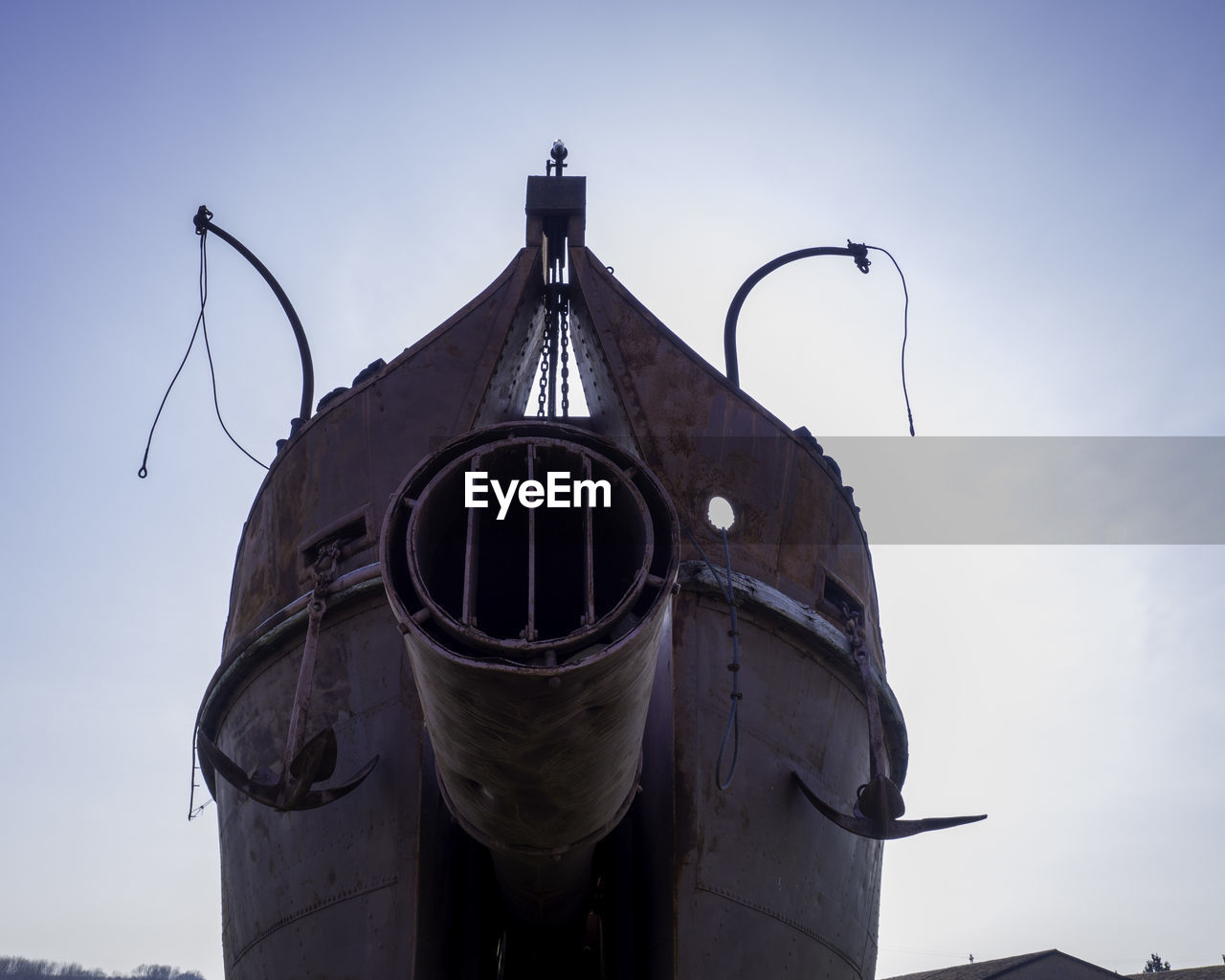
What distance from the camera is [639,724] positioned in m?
3.08

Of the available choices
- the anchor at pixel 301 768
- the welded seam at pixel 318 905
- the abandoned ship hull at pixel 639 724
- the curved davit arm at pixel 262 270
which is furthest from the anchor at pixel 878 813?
the curved davit arm at pixel 262 270

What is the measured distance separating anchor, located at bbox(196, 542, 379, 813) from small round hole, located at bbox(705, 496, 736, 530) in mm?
1736

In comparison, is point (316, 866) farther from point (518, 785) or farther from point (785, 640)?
point (785, 640)

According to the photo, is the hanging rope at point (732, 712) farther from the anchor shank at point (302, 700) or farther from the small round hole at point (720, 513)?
the anchor shank at point (302, 700)

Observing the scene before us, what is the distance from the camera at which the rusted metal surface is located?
2.85 m

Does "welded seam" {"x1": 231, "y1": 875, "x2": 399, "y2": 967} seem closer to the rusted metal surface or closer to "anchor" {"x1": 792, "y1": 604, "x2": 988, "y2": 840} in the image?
the rusted metal surface

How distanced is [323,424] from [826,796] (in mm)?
2796

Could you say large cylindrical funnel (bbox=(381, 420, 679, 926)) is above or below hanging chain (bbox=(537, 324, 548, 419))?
below

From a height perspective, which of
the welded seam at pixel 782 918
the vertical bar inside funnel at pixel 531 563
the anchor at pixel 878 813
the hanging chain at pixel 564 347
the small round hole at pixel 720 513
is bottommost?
the welded seam at pixel 782 918

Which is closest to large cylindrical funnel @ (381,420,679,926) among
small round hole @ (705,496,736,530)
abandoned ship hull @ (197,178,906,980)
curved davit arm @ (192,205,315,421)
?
abandoned ship hull @ (197,178,906,980)

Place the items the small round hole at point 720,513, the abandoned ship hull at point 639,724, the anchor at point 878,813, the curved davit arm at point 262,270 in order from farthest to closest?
the curved davit arm at point 262,270 → the small round hole at point 720,513 → the anchor at point 878,813 → the abandoned ship hull at point 639,724

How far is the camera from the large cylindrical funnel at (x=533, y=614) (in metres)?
2.62

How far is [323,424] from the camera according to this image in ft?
17.0

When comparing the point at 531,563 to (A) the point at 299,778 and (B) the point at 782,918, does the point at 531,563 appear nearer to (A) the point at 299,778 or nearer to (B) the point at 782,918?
(A) the point at 299,778
